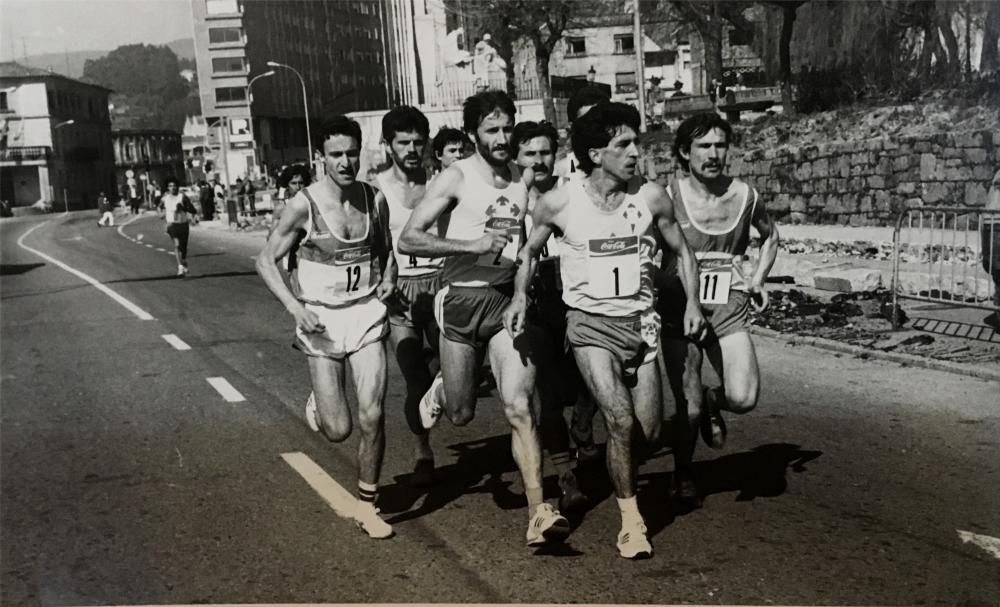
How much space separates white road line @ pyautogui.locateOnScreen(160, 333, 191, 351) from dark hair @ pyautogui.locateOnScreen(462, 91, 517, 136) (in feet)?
25.5

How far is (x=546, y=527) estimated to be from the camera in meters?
4.83

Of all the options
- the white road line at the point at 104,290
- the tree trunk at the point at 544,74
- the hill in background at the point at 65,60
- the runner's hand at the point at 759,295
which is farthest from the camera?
the tree trunk at the point at 544,74

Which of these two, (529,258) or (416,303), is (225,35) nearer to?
(416,303)

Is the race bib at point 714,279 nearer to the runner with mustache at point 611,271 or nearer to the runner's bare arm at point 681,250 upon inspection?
the runner's bare arm at point 681,250

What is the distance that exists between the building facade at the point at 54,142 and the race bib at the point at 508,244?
37262 mm

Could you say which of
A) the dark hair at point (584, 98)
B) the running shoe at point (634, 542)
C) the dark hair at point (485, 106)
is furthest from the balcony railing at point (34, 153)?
the running shoe at point (634, 542)

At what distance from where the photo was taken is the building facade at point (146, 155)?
217ft

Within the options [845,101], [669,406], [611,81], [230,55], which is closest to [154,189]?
[230,55]

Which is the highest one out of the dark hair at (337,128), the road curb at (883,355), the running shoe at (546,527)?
the dark hair at (337,128)

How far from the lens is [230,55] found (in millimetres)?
64188

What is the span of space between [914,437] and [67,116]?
50.3 m

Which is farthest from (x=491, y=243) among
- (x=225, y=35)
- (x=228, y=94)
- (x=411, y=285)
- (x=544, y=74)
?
(x=228, y=94)

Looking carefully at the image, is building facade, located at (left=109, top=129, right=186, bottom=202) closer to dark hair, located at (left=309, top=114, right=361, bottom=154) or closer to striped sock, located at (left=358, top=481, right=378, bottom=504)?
dark hair, located at (left=309, top=114, right=361, bottom=154)

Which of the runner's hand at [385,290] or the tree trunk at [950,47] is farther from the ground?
the tree trunk at [950,47]
